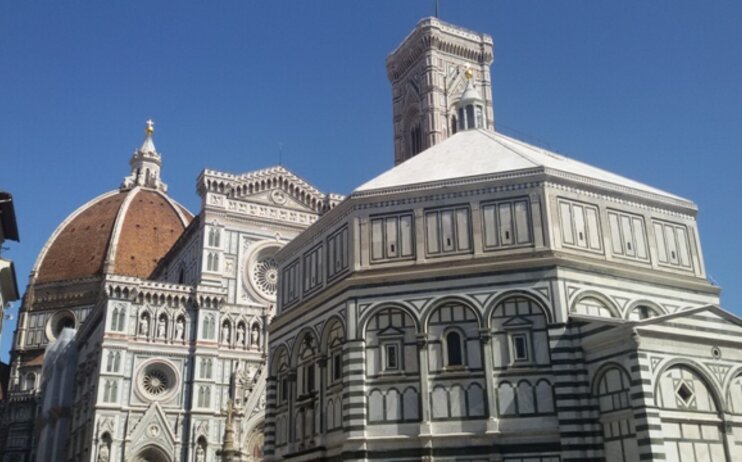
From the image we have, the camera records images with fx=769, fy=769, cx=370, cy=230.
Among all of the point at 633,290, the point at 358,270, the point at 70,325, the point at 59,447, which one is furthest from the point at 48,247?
the point at 633,290

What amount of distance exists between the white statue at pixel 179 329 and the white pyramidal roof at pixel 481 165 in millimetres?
25283

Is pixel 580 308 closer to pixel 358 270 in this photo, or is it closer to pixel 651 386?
pixel 651 386

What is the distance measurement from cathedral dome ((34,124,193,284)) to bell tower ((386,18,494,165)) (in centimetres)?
2995

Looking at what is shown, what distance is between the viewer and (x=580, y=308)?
2336 centimetres

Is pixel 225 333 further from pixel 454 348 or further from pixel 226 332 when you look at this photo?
pixel 454 348

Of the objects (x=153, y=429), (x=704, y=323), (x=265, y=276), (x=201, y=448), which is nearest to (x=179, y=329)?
(x=153, y=429)

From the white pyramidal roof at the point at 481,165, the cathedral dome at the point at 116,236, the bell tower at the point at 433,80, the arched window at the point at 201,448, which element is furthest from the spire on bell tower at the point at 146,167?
the white pyramidal roof at the point at 481,165

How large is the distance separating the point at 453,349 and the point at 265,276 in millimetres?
33154

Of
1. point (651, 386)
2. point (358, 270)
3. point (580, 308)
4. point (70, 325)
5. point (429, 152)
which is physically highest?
point (70, 325)

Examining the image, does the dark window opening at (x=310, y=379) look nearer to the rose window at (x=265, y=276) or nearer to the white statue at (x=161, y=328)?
the white statue at (x=161, y=328)

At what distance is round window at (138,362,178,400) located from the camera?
47188 millimetres

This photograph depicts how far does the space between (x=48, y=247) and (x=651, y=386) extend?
265 feet

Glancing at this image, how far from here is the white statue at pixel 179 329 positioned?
48.9 meters

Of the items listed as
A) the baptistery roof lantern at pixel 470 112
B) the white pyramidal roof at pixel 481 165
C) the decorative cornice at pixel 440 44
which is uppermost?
the decorative cornice at pixel 440 44
